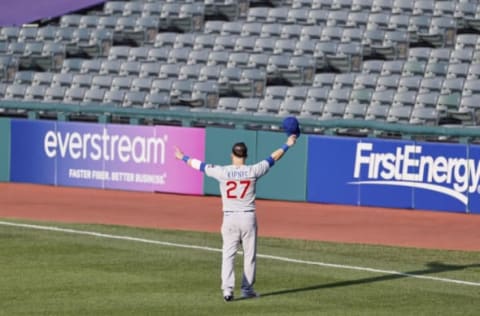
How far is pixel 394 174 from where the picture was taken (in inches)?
974

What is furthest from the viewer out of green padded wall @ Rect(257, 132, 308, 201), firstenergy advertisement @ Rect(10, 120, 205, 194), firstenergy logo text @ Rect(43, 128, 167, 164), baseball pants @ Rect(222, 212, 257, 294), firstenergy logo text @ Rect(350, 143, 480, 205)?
firstenergy logo text @ Rect(43, 128, 167, 164)

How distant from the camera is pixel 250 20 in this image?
33.8 m

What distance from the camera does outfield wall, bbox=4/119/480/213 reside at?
79.8 feet

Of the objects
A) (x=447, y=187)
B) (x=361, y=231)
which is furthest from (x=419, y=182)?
(x=361, y=231)

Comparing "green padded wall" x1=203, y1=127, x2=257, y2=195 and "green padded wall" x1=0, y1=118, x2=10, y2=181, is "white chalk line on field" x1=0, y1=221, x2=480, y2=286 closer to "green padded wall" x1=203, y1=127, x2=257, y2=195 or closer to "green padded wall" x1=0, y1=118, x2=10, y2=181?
"green padded wall" x1=203, y1=127, x2=257, y2=195

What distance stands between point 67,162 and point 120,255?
10.3 metres

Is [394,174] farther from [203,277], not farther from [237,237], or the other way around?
[237,237]

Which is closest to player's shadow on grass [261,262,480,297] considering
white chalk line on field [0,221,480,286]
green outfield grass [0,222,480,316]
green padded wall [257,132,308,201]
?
green outfield grass [0,222,480,316]

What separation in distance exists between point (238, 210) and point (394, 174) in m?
10.5

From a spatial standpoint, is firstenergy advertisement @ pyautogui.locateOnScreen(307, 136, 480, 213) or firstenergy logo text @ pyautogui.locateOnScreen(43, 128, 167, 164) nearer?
firstenergy advertisement @ pyautogui.locateOnScreen(307, 136, 480, 213)

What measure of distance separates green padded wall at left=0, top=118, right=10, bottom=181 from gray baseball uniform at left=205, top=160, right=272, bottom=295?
15053mm

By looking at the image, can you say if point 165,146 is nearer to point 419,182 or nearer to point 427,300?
point 419,182

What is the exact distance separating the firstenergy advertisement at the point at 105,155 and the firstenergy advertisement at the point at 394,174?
2.59 meters

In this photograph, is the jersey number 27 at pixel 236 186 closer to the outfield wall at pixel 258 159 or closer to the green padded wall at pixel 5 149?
the outfield wall at pixel 258 159
